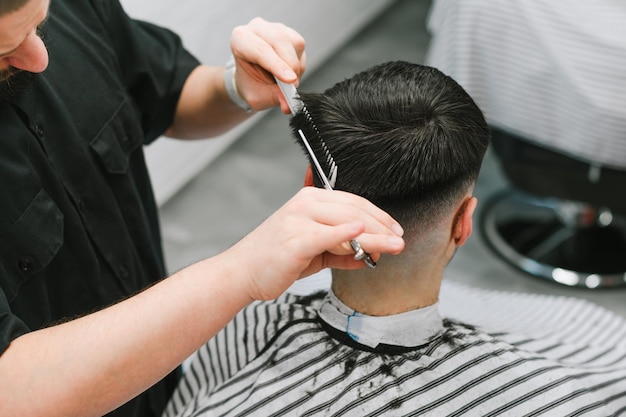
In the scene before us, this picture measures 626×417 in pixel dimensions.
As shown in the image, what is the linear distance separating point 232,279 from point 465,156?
0.43m

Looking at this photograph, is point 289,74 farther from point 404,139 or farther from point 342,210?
point 342,210

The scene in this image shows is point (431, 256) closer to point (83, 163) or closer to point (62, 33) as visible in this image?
point (83, 163)

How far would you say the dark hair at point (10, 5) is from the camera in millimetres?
987

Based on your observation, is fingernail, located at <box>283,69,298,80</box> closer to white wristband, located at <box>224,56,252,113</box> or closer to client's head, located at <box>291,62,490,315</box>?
client's head, located at <box>291,62,490,315</box>

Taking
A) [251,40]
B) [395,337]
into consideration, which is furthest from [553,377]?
[251,40]

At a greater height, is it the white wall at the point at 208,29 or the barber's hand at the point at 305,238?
the barber's hand at the point at 305,238

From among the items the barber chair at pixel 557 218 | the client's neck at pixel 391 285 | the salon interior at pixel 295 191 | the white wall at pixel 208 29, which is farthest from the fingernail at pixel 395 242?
the white wall at pixel 208 29

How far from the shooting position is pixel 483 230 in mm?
2926

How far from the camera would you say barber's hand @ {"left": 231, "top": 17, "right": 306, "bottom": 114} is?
4.46 feet

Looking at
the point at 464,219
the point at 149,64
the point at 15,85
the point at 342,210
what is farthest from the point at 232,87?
the point at 342,210

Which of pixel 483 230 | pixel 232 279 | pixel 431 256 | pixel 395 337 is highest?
pixel 232 279

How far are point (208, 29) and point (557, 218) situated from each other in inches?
57.0

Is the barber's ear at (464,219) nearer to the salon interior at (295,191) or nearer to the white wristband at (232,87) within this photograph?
the white wristband at (232,87)

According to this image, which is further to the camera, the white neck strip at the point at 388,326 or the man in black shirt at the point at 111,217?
the white neck strip at the point at 388,326
